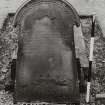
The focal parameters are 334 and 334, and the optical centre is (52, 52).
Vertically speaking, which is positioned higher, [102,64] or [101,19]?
[101,19]

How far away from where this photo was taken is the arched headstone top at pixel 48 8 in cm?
638

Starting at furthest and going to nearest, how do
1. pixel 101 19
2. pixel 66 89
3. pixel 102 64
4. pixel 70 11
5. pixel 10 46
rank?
Result: pixel 101 19 → pixel 10 46 → pixel 102 64 → pixel 70 11 → pixel 66 89

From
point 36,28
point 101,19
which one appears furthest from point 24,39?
point 101,19

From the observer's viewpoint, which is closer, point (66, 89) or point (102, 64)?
point (66, 89)

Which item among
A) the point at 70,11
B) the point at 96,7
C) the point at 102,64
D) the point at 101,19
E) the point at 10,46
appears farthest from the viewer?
the point at 96,7

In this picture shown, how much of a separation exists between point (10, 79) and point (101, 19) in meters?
4.23

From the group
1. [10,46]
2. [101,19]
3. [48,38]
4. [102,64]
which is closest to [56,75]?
[48,38]

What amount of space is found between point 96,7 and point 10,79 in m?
4.99

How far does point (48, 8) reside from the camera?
655cm

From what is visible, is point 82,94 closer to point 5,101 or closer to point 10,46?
point 5,101

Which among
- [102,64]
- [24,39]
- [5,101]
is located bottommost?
[5,101]

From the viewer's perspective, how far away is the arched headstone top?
6.38 meters

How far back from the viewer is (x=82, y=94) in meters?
6.60

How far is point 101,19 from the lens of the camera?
1000 centimetres
